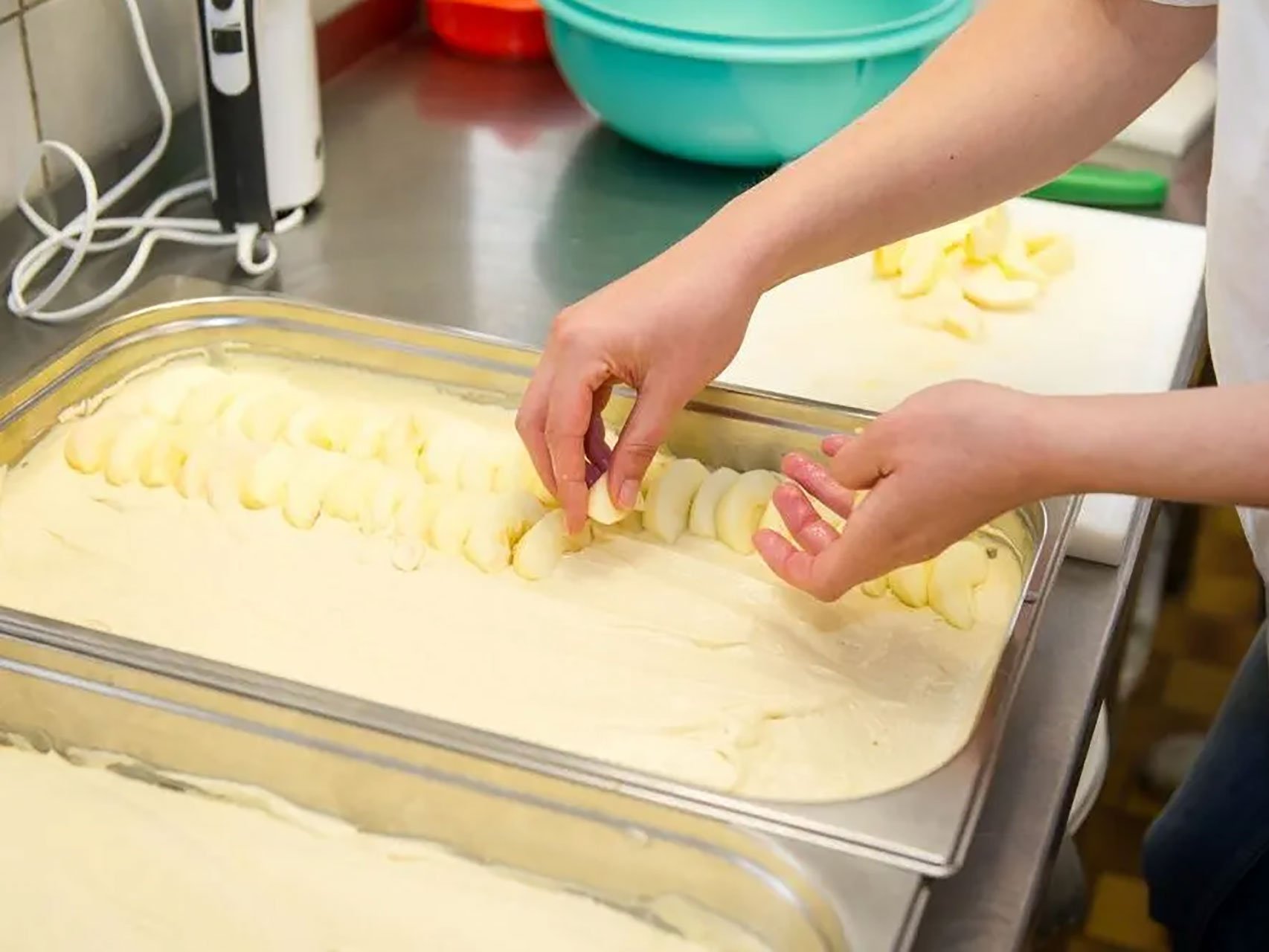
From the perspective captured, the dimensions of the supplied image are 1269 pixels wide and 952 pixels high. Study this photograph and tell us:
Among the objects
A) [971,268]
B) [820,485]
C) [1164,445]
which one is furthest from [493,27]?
[1164,445]

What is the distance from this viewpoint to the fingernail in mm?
1034

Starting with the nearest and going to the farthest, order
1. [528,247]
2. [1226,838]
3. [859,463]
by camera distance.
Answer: [859,463] → [1226,838] → [528,247]

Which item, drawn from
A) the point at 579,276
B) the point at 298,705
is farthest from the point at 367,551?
the point at 579,276

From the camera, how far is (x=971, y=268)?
1417mm

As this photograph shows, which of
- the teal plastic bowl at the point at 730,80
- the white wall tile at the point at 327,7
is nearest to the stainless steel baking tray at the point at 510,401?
Answer: the teal plastic bowl at the point at 730,80

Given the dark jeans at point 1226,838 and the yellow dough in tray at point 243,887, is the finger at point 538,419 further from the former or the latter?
the dark jeans at point 1226,838

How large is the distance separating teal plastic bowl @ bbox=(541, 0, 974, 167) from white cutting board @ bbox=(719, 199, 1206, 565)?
0.54ft

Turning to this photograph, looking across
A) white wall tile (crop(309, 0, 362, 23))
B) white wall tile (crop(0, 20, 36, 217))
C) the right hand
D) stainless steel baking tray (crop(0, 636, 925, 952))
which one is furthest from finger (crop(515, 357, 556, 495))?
white wall tile (crop(309, 0, 362, 23))

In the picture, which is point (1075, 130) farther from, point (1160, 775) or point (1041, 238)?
point (1160, 775)

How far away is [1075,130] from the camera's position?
41.5 inches

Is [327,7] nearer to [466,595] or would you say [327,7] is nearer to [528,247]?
[528,247]

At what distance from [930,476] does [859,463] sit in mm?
59

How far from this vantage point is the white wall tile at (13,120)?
1.24 meters

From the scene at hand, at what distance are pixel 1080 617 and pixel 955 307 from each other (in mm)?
403
